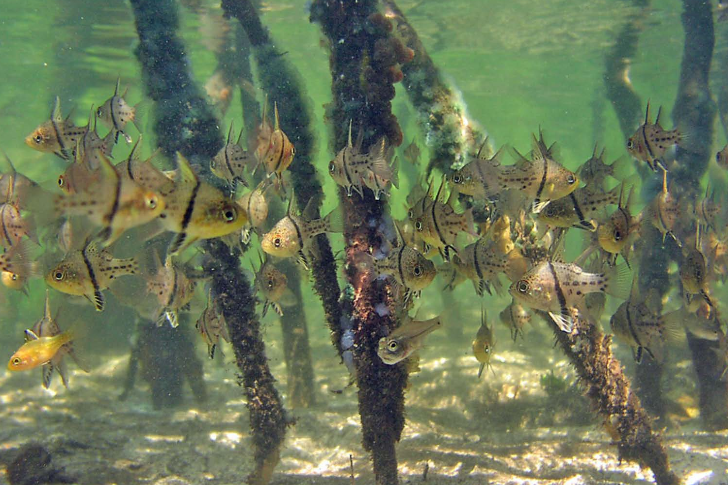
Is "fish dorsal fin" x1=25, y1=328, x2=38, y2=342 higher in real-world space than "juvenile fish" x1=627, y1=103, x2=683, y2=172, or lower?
lower

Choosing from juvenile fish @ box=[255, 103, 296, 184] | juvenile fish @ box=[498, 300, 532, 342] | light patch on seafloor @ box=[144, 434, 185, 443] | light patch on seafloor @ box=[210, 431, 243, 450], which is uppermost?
juvenile fish @ box=[255, 103, 296, 184]

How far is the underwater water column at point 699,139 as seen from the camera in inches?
320

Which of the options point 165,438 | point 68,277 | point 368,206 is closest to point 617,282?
point 368,206

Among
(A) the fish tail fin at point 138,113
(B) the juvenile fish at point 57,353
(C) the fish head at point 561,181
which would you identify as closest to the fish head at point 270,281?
(B) the juvenile fish at point 57,353

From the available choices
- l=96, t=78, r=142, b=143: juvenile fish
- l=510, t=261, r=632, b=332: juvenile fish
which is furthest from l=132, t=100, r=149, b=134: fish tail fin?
l=510, t=261, r=632, b=332: juvenile fish

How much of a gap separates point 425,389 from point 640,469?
4669 millimetres

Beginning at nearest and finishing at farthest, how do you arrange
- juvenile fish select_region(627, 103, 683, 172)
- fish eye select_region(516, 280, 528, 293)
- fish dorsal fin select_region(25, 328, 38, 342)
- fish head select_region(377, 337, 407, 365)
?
fish eye select_region(516, 280, 528, 293) < fish head select_region(377, 337, 407, 365) < fish dorsal fin select_region(25, 328, 38, 342) < juvenile fish select_region(627, 103, 683, 172)

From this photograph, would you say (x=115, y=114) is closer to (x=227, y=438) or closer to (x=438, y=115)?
(x=438, y=115)

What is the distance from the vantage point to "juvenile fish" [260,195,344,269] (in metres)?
4.41

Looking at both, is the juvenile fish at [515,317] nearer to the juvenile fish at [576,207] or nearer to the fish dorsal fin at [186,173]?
the juvenile fish at [576,207]

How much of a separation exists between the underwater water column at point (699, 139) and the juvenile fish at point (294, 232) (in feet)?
19.6

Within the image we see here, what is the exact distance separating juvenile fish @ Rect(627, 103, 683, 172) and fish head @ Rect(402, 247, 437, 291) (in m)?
3.13

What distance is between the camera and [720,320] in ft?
21.4

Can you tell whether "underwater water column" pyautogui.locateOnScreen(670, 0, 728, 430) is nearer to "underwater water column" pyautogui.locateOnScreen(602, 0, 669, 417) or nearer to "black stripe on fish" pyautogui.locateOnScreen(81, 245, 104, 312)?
"underwater water column" pyautogui.locateOnScreen(602, 0, 669, 417)
